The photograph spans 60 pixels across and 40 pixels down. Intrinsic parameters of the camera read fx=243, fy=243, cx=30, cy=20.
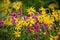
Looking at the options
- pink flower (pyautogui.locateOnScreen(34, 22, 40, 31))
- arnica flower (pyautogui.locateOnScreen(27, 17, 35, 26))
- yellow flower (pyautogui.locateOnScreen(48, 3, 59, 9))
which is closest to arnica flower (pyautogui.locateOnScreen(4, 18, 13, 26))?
arnica flower (pyautogui.locateOnScreen(27, 17, 35, 26))

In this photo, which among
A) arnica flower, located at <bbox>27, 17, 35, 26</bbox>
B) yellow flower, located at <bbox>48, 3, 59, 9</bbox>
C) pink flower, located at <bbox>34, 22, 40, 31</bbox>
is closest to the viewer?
pink flower, located at <bbox>34, 22, 40, 31</bbox>

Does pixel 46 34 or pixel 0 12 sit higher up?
pixel 0 12

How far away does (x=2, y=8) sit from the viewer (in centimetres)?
319

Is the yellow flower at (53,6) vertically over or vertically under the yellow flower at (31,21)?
under

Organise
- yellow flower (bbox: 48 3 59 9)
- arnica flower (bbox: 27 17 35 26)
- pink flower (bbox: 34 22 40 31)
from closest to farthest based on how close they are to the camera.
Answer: pink flower (bbox: 34 22 40 31)
arnica flower (bbox: 27 17 35 26)
yellow flower (bbox: 48 3 59 9)

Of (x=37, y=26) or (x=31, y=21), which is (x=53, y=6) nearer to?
(x=31, y=21)

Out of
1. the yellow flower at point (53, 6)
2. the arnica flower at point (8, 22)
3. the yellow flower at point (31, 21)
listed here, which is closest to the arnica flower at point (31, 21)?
the yellow flower at point (31, 21)

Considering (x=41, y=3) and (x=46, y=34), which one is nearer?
(x=46, y=34)

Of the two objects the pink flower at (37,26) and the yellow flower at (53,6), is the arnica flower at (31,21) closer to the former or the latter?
the pink flower at (37,26)

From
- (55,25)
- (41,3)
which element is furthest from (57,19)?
(41,3)

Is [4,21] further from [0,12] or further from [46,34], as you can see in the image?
[46,34]

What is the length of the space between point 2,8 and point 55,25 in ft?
3.26

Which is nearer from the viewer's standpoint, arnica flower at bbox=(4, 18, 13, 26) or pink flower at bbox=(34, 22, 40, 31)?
pink flower at bbox=(34, 22, 40, 31)

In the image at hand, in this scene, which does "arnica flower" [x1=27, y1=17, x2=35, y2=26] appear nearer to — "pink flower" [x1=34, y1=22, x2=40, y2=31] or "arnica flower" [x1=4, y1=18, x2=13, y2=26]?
"pink flower" [x1=34, y1=22, x2=40, y2=31]
